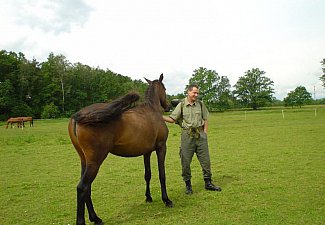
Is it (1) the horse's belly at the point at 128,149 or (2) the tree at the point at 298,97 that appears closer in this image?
(1) the horse's belly at the point at 128,149

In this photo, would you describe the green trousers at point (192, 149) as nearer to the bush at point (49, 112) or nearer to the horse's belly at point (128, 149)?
the horse's belly at point (128, 149)

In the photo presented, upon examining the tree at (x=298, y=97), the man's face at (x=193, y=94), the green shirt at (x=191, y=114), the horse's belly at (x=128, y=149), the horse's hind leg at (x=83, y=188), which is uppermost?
the tree at (x=298, y=97)

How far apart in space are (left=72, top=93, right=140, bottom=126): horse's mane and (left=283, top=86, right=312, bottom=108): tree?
8381 centimetres

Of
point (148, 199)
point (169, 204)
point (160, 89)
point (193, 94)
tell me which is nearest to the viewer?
point (169, 204)

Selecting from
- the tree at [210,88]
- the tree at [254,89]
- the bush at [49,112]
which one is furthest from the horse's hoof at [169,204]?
the tree at [254,89]

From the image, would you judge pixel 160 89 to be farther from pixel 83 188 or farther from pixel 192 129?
pixel 83 188

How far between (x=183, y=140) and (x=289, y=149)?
7388 millimetres

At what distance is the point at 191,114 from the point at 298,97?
85.5 meters

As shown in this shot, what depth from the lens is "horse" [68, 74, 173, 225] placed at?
178 inches

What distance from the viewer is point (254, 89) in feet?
305

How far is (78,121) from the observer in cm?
451

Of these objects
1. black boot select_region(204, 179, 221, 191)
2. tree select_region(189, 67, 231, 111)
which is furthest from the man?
tree select_region(189, 67, 231, 111)

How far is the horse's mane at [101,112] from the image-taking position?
4484mm

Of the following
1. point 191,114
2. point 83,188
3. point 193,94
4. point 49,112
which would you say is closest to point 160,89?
point 193,94
